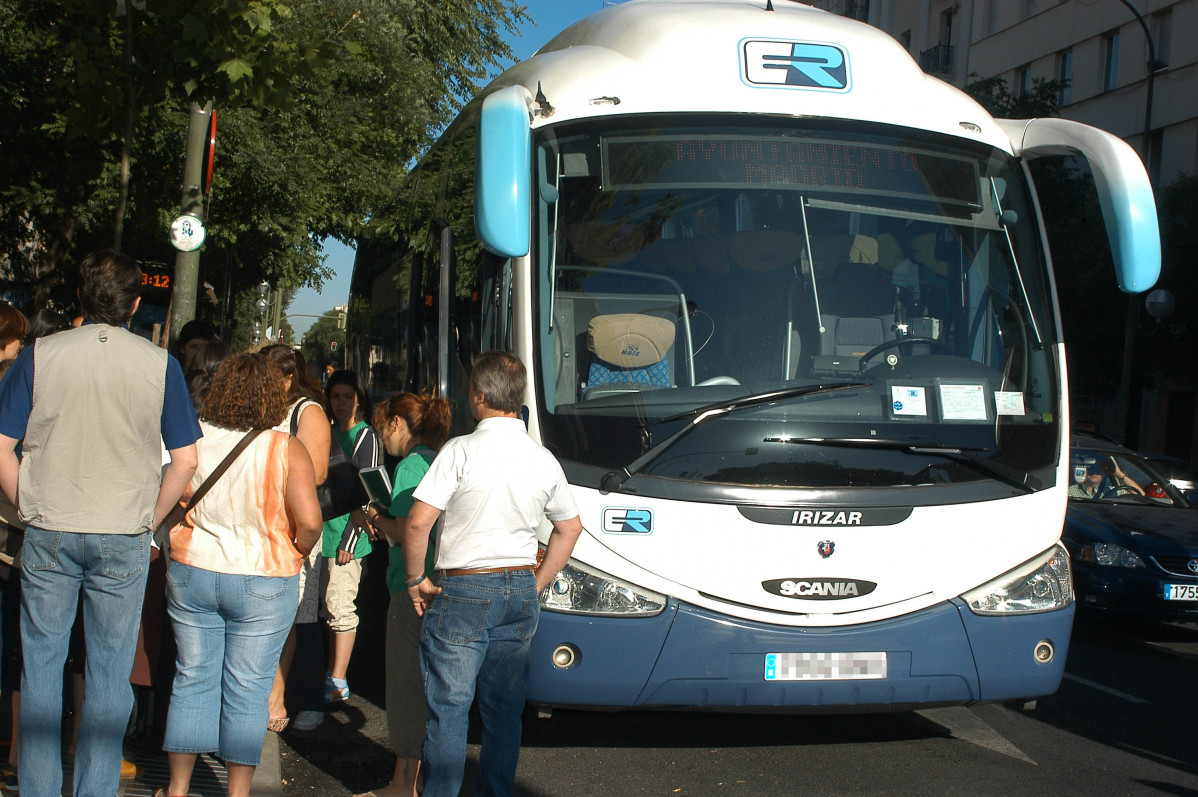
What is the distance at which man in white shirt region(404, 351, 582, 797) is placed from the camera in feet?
13.2

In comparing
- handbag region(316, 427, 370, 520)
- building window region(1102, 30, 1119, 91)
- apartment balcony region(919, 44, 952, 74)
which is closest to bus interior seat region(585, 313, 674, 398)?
handbag region(316, 427, 370, 520)

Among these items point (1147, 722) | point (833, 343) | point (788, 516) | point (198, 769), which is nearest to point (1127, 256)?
point (833, 343)

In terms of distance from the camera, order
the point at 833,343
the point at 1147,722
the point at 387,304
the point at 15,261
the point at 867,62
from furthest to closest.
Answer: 1. the point at 15,261
2. the point at 387,304
3. the point at 1147,722
4. the point at 867,62
5. the point at 833,343

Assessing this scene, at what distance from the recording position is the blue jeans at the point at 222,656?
418 cm

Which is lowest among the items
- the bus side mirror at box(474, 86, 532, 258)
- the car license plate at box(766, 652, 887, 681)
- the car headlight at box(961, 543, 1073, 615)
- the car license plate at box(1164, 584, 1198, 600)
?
the car license plate at box(1164, 584, 1198, 600)

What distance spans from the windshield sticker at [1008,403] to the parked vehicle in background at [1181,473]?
12.5 m

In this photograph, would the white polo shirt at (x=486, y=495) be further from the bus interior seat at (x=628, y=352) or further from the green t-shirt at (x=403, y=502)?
the bus interior seat at (x=628, y=352)

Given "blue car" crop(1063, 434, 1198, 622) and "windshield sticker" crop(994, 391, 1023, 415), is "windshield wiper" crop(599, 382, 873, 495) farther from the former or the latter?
"blue car" crop(1063, 434, 1198, 622)

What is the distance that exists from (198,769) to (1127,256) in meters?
4.41

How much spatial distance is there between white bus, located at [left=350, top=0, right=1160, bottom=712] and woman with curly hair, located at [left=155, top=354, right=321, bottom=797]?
1004 millimetres

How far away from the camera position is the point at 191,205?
9.52 meters

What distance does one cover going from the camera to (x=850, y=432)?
189 inches

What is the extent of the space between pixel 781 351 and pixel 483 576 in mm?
1673

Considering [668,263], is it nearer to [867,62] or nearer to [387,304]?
[867,62]
